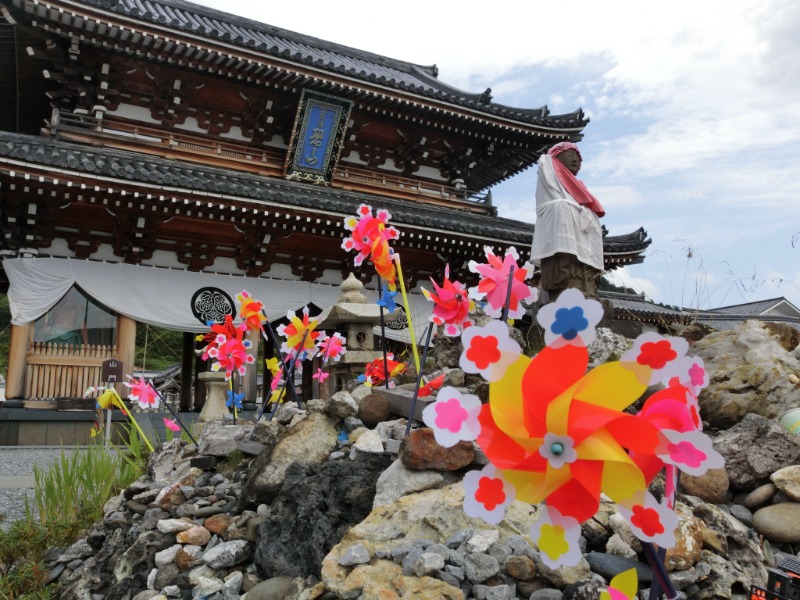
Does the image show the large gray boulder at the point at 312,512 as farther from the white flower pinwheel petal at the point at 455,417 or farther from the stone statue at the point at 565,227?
the stone statue at the point at 565,227

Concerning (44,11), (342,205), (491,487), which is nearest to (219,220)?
(342,205)

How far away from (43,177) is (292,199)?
333 centimetres

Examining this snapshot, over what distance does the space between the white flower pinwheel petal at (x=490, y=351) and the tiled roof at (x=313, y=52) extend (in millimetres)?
9962

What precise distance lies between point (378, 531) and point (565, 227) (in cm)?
348

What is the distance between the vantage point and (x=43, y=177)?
8.08 meters

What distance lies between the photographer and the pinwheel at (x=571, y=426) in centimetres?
134

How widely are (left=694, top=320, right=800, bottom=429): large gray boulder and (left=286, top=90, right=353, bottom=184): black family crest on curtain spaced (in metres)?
8.69

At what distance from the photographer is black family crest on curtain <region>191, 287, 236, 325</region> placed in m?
10.5

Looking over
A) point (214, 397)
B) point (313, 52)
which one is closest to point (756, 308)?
point (313, 52)

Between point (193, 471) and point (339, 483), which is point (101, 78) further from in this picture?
point (339, 483)

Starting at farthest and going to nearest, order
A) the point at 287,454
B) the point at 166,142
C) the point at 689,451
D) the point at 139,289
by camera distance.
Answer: the point at 166,142, the point at 139,289, the point at 287,454, the point at 689,451

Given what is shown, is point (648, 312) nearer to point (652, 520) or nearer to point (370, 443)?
point (370, 443)

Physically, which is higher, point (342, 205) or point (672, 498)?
point (342, 205)

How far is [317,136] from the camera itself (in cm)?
1169
